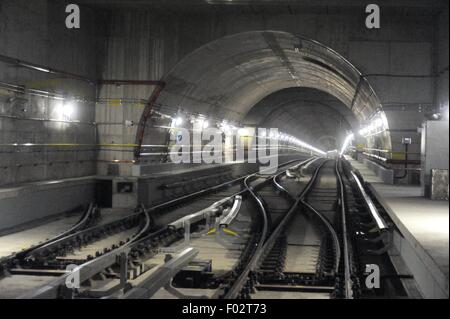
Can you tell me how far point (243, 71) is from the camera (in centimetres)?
2350

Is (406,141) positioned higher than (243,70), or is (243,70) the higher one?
(243,70)

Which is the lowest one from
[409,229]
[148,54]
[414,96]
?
[409,229]

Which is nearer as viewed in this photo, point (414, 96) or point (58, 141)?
point (58, 141)

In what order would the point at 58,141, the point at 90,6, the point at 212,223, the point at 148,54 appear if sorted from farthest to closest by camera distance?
the point at 148,54 < the point at 90,6 < the point at 58,141 < the point at 212,223

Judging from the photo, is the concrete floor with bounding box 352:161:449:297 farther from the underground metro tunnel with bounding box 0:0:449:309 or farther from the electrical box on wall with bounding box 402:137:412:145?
the electrical box on wall with bounding box 402:137:412:145

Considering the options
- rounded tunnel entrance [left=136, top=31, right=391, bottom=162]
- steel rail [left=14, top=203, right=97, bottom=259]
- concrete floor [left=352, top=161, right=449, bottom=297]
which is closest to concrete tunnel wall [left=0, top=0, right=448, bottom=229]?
rounded tunnel entrance [left=136, top=31, right=391, bottom=162]

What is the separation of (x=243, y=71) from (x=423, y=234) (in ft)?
55.9

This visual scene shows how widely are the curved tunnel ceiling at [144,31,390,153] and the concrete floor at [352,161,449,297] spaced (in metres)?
5.97

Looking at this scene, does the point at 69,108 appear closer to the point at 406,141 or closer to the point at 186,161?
the point at 186,161

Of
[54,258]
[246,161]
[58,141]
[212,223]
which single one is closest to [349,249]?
[212,223]

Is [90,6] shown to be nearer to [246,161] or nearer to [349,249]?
[349,249]

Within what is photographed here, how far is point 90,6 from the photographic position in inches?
601

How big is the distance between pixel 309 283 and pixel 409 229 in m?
1.45

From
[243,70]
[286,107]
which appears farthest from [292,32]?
[286,107]
